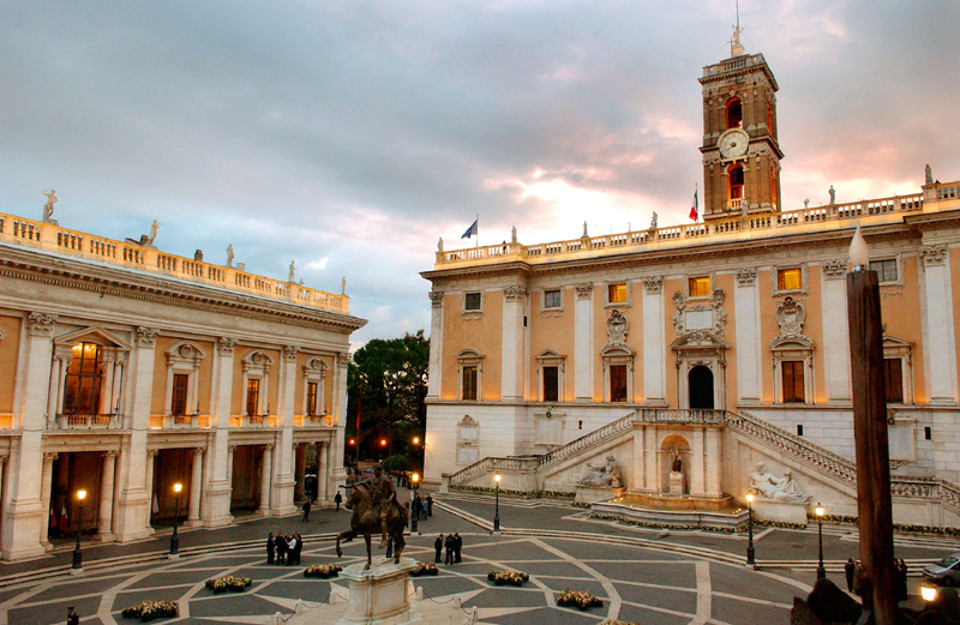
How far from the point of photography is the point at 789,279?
128ft

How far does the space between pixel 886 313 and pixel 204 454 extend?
36.0 metres

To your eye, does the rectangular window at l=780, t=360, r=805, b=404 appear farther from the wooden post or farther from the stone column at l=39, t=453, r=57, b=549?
the stone column at l=39, t=453, r=57, b=549

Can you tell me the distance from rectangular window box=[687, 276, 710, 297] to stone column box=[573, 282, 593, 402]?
649 centimetres

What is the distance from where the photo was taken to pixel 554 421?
4488 centimetres

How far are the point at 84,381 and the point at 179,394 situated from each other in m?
4.55

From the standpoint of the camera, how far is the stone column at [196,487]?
104ft

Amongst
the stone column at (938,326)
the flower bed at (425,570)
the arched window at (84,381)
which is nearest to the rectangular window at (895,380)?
the stone column at (938,326)

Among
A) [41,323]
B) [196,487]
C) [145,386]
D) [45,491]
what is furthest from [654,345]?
[45,491]

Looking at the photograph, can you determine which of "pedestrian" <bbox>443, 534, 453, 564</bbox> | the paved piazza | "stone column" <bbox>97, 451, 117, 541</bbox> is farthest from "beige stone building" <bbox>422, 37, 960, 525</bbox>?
"stone column" <bbox>97, 451, 117, 541</bbox>

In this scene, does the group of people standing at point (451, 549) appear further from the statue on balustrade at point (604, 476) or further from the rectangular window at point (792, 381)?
the rectangular window at point (792, 381)

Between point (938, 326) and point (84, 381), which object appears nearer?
point (84, 381)

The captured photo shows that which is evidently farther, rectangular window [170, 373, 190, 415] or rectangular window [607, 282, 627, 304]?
rectangular window [607, 282, 627, 304]

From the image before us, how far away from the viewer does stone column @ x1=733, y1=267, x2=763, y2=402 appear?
3906 centimetres

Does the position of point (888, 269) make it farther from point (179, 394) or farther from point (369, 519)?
point (179, 394)
